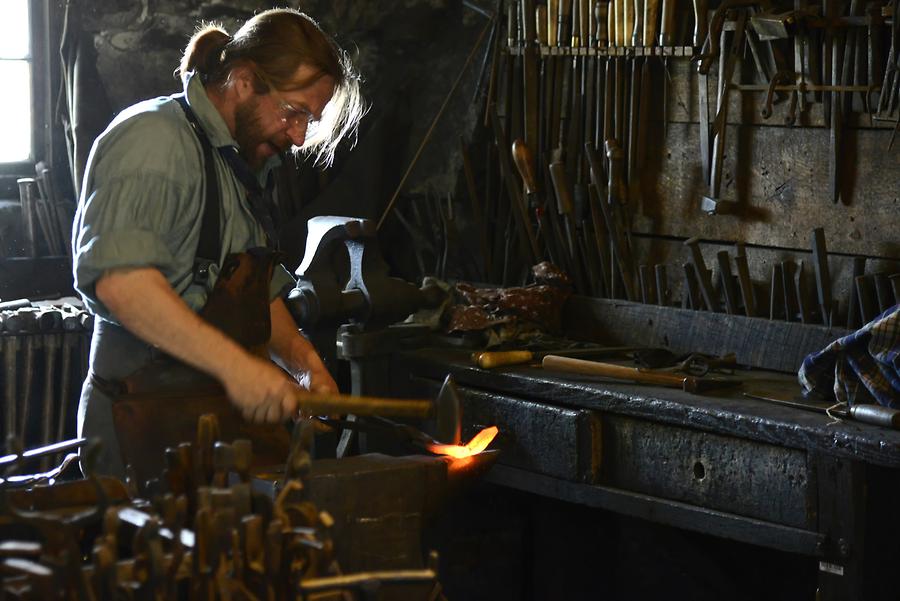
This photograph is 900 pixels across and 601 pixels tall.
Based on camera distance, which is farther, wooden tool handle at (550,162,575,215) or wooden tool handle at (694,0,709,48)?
wooden tool handle at (550,162,575,215)

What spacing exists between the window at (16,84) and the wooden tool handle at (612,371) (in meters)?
2.28

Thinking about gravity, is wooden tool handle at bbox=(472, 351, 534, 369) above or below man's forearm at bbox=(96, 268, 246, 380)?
below

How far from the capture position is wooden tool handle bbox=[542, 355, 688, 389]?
13.1 feet

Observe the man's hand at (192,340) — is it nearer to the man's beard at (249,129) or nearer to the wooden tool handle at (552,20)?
the man's beard at (249,129)

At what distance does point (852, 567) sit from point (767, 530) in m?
0.24

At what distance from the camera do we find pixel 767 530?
11.7 ft

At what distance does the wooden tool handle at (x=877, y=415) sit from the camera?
3430mm

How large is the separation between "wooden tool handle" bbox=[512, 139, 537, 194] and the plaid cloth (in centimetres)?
148

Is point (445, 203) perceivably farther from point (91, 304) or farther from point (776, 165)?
point (91, 304)

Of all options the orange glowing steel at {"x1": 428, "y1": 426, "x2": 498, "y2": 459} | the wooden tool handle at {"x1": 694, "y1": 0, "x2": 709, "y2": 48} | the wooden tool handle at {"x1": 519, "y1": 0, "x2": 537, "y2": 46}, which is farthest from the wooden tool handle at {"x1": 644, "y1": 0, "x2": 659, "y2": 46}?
the orange glowing steel at {"x1": 428, "y1": 426, "x2": 498, "y2": 459}

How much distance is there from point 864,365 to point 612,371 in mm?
735

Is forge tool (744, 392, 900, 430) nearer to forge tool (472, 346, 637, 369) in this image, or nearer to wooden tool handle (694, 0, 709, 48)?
forge tool (472, 346, 637, 369)

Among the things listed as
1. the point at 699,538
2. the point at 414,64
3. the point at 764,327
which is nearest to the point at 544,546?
the point at 699,538

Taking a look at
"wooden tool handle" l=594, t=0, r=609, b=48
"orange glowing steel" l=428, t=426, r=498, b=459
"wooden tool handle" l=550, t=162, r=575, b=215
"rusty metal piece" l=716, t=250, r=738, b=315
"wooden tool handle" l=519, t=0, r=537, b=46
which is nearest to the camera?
"orange glowing steel" l=428, t=426, r=498, b=459
